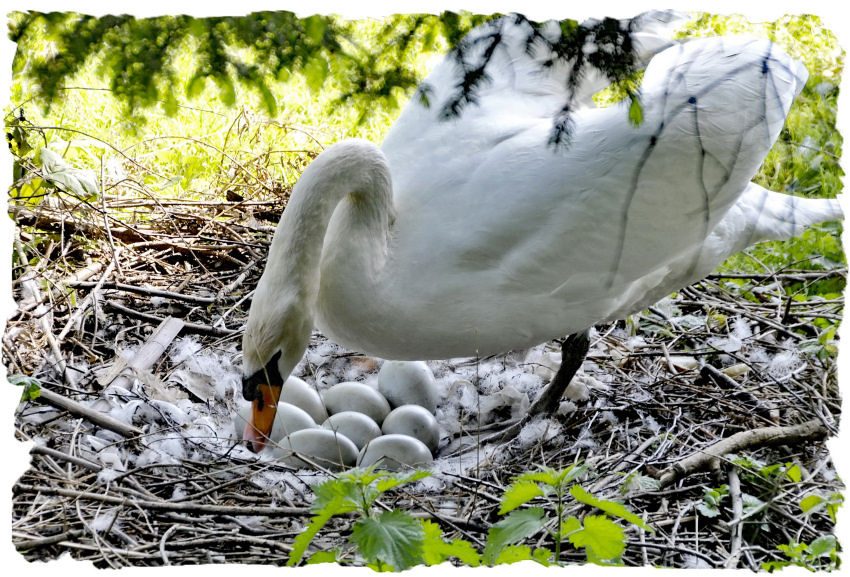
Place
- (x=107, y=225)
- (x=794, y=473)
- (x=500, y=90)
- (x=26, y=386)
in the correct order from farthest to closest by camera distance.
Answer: (x=107, y=225), (x=500, y=90), (x=26, y=386), (x=794, y=473)

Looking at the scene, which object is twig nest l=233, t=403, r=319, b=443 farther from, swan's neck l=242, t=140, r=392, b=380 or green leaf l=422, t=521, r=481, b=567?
green leaf l=422, t=521, r=481, b=567

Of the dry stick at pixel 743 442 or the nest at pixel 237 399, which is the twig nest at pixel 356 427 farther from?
the dry stick at pixel 743 442

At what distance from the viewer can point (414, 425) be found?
2.15 meters

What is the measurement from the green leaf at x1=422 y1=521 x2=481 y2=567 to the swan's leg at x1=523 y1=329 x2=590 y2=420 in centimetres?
96

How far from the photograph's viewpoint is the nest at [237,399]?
1.62 meters

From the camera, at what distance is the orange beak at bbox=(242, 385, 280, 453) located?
1.91 metres

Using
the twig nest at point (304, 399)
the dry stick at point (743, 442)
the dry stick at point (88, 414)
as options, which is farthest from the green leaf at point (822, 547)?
the dry stick at point (88, 414)

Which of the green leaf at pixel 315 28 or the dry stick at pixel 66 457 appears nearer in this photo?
the green leaf at pixel 315 28

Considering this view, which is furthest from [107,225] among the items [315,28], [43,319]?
[315,28]

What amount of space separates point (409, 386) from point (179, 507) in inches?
32.1

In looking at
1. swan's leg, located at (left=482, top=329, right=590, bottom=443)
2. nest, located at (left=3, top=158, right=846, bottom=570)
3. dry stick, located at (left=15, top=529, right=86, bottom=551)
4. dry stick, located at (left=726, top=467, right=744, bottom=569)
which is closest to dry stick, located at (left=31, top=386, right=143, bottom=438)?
nest, located at (left=3, top=158, right=846, bottom=570)

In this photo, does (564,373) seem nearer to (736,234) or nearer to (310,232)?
(736,234)

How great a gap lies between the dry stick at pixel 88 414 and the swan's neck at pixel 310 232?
0.39 metres

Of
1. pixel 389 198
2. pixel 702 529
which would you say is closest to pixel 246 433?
pixel 389 198
